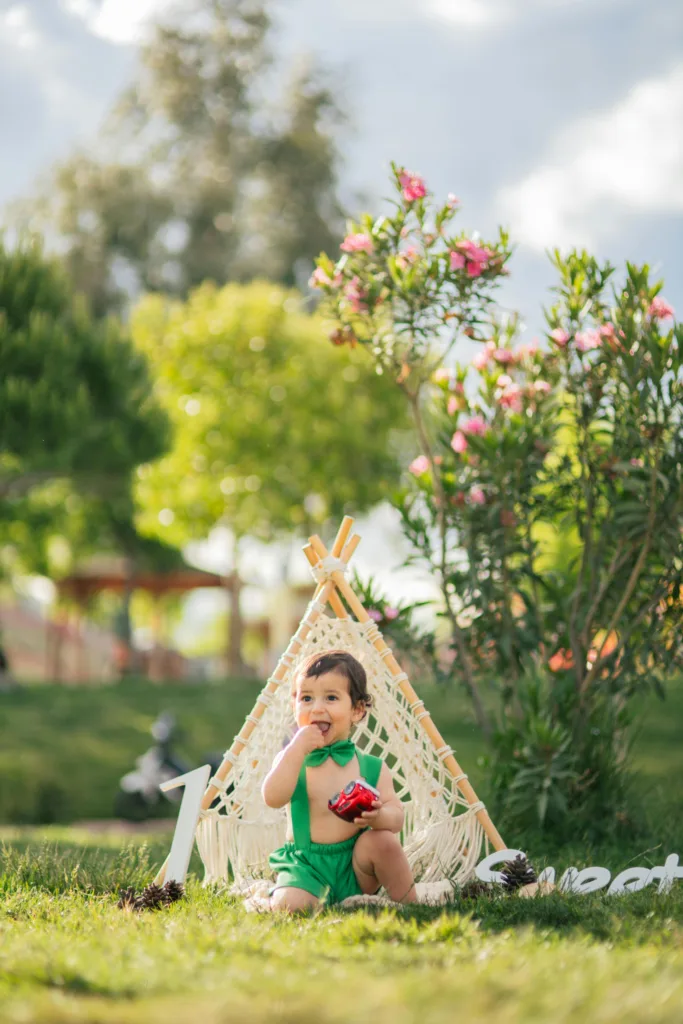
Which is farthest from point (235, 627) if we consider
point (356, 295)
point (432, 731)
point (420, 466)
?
point (432, 731)

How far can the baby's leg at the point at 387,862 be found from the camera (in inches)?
131

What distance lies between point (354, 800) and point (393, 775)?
0.71 m

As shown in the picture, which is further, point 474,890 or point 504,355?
point 504,355

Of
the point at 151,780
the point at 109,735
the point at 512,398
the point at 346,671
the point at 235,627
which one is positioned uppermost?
the point at 512,398

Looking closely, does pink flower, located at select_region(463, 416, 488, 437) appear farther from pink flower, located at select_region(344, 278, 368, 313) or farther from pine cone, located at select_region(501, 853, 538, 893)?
pine cone, located at select_region(501, 853, 538, 893)

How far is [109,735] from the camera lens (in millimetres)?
11703

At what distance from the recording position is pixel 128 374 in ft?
37.3

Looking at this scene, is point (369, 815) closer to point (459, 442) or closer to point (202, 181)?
point (459, 442)

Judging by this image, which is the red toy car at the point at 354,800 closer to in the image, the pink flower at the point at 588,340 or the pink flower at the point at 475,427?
the pink flower at the point at 475,427

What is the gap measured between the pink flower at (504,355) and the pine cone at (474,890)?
110 inches

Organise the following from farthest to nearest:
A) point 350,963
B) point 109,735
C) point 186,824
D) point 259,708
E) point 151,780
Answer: point 109,735 → point 151,780 → point 259,708 → point 186,824 → point 350,963

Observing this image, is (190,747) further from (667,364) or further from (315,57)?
(315,57)

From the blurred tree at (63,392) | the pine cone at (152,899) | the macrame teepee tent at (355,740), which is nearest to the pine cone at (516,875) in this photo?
the macrame teepee tent at (355,740)

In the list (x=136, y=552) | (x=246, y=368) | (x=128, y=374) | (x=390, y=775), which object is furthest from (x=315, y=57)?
(x=390, y=775)
